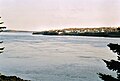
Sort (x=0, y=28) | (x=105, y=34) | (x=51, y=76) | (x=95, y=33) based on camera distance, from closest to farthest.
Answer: (x=0, y=28) → (x=51, y=76) → (x=105, y=34) → (x=95, y=33)

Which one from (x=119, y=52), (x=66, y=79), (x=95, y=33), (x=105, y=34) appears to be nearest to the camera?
(x=119, y=52)

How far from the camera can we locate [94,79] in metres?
27.5

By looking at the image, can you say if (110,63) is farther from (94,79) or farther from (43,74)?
(43,74)

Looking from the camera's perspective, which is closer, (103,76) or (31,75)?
(103,76)

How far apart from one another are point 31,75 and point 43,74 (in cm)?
139

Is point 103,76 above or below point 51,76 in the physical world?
above

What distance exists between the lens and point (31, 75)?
3003 cm

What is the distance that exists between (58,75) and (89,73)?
361 cm

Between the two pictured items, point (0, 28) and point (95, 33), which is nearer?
point (0, 28)

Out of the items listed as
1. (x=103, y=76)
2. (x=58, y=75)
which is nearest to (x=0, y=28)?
(x=103, y=76)

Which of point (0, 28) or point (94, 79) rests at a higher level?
point (0, 28)

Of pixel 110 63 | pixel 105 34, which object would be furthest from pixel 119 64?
pixel 105 34

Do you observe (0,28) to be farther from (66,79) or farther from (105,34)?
(105,34)

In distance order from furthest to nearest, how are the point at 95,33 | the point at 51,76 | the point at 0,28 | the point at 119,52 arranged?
1. the point at 95,33
2. the point at 51,76
3. the point at 0,28
4. the point at 119,52
